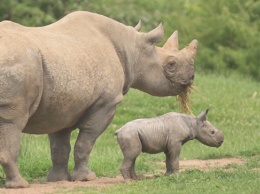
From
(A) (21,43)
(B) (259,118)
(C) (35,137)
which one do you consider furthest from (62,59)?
(B) (259,118)

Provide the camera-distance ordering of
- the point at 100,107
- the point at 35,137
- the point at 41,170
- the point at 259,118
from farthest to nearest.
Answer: the point at 259,118 → the point at 35,137 → the point at 41,170 → the point at 100,107

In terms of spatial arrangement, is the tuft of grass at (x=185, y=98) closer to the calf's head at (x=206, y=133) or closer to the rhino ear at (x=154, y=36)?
the rhino ear at (x=154, y=36)

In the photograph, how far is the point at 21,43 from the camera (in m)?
10.7

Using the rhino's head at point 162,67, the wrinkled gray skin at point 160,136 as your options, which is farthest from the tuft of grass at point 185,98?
the wrinkled gray skin at point 160,136

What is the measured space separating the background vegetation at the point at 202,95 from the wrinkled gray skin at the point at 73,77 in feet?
2.26

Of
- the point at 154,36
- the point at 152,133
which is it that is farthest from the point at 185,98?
the point at 152,133

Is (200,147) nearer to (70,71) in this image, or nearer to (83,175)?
(83,175)

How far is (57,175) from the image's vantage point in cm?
1182

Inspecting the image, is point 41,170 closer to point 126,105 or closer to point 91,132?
point 91,132

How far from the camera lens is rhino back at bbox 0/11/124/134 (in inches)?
429

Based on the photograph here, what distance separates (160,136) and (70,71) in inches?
48.7

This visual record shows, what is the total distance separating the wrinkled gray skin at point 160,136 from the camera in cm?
1120

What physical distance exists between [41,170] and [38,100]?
2.15 m

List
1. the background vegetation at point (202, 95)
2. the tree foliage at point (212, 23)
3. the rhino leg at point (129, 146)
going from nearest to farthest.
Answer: the background vegetation at point (202, 95), the rhino leg at point (129, 146), the tree foliage at point (212, 23)
